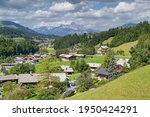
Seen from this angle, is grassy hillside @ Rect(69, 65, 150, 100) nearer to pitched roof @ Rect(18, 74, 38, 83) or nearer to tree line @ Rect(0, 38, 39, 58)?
pitched roof @ Rect(18, 74, 38, 83)

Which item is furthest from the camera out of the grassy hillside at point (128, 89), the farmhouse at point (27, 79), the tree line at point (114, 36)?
the tree line at point (114, 36)

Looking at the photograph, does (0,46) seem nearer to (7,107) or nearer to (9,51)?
(9,51)

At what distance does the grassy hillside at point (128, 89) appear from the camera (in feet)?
84.0

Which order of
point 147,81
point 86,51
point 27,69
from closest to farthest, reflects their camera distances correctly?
point 147,81 → point 27,69 → point 86,51

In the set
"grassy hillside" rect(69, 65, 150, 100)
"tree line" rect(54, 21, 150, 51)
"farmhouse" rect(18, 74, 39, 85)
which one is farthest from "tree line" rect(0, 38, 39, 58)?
"grassy hillside" rect(69, 65, 150, 100)

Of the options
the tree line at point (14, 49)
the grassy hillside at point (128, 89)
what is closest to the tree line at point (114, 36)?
the tree line at point (14, 49)

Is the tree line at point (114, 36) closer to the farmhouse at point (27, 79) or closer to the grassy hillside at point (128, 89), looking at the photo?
the farmhouse at point (27, 79)

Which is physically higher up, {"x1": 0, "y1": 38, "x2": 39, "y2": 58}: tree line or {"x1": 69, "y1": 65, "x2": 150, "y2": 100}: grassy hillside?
{"x1": 69, "y1": 65, "x2": 150, "y2": 100}: grassy hillside

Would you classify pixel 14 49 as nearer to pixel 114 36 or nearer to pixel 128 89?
pixel 114 36

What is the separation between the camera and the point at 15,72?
261 ft

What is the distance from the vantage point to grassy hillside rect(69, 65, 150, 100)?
1008 inches

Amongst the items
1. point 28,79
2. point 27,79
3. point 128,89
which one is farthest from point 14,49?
point 128,89

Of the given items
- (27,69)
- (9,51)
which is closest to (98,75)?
(27,69)

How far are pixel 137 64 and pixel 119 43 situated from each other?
80.9 m
